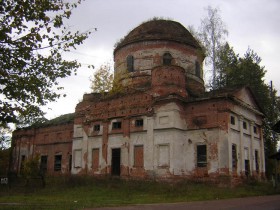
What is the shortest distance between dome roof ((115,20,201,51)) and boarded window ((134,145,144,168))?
10532mm

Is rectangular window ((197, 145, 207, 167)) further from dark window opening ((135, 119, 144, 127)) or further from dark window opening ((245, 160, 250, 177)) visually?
dark window opening ((135, 119, 144, 127))

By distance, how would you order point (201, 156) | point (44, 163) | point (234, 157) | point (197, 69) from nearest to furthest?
1. point (201, 156)
2. point (234, 157)
3. point (197, 69)
4. point (44, 163)

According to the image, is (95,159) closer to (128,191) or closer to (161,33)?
(128,191)

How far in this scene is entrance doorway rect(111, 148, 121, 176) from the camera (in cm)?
2670

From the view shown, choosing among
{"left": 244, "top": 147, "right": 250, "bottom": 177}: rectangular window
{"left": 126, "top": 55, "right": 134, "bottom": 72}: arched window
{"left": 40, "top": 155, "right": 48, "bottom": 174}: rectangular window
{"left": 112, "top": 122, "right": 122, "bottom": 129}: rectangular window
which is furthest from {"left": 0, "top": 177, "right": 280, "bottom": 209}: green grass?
{"left": 126, "top": 55, "right": 134, "bottom": 72}: arched window

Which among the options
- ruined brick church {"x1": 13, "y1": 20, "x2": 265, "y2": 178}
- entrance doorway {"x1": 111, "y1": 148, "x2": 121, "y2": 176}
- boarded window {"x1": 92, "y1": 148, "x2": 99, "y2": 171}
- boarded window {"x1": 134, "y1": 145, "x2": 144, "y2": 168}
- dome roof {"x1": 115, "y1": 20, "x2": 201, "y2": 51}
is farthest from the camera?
dome roof {"x1": 115, "y1": 20, "x2": 201, "y2": 51}

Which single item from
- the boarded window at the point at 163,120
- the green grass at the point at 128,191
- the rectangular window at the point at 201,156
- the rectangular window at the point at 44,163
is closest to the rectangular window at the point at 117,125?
the boarded window at the point at 163,120

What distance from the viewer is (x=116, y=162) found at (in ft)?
88.4

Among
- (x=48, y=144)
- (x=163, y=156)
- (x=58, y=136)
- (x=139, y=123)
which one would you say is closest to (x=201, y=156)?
(x=163, y=156)

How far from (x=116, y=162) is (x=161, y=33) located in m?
12.6

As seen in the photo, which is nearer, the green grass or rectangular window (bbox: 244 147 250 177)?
the green grass

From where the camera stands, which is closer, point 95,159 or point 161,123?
point 161,123

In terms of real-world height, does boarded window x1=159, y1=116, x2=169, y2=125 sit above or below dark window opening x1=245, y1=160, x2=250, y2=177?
above

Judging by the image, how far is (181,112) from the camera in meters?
25.0
